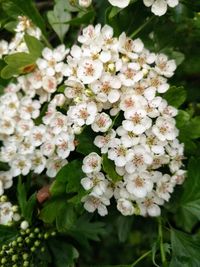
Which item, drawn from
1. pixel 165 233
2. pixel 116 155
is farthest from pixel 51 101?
pixel 165 233

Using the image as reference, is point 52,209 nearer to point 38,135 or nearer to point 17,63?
point 38,135

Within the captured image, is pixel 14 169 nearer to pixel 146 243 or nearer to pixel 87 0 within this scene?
pixel 87 0

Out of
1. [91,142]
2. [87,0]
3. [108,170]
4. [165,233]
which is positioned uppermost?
[87,0]

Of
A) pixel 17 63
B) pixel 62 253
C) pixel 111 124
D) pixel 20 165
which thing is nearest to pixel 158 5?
pixel 111 124

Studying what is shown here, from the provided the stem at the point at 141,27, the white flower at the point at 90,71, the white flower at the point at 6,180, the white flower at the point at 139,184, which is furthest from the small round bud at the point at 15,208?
the stem at the point at 141,27

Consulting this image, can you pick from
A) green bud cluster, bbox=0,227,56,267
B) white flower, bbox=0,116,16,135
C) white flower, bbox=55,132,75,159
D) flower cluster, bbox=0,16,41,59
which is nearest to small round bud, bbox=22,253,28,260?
green bud cluster, bbox=0,227,56,267

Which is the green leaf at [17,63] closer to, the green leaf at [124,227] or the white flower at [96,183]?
the white flower at [96,183]
